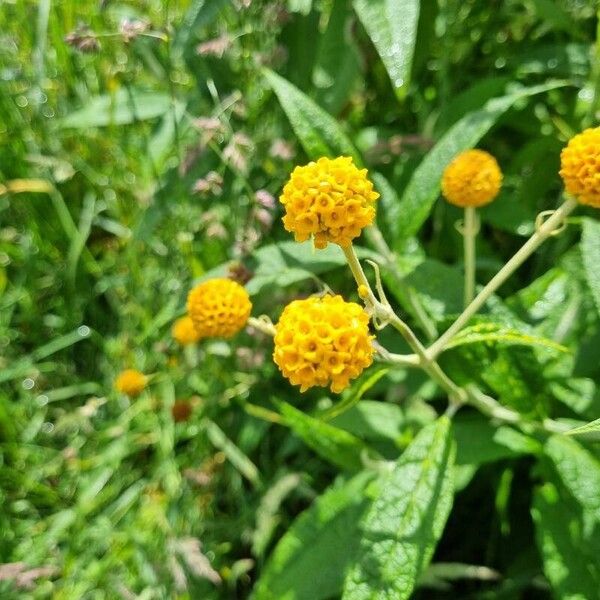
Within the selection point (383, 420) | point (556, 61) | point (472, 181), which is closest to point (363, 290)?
point (472, 181)

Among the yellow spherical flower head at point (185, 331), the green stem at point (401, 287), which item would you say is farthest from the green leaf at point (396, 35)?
the yellow spherical flower head at point (185, 331)

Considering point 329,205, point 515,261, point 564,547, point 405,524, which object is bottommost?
point 564,547

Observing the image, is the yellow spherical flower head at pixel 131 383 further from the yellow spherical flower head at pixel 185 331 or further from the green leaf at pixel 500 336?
the green leaf at pixel 500 336

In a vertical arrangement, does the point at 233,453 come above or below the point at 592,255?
below

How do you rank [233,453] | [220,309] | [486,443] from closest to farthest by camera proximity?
[220,309], [486,443], [233,453]

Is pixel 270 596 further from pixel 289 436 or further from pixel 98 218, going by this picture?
pixel 98 218

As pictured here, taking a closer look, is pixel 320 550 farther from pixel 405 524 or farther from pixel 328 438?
pixel 405 524

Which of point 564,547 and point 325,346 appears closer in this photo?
point 325,346
